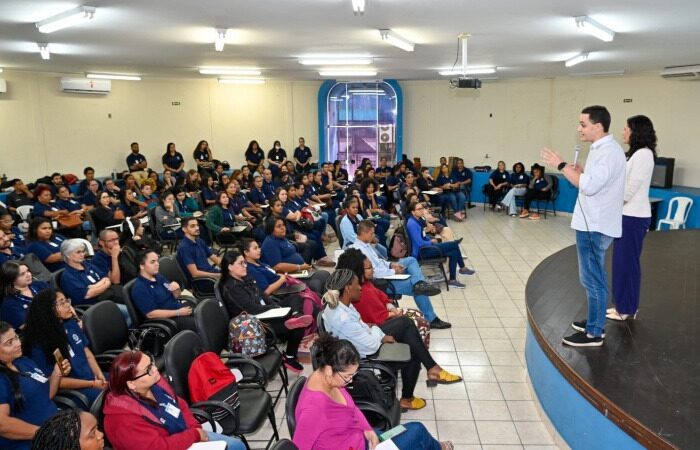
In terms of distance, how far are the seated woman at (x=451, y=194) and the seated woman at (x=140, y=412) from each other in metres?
9.97

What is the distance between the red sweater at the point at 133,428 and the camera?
2555 mm

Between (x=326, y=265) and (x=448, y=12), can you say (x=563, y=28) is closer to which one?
(x=448, y=12)

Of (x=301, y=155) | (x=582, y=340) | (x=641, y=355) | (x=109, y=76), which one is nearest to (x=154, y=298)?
(x=582, y=340)

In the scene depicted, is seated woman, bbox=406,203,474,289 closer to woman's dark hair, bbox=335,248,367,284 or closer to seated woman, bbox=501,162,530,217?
woman's dark hair, bbox=335,248,367,284

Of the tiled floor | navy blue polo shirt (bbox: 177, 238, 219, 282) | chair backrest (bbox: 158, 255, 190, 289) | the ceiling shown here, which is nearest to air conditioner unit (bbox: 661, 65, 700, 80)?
the ceiling

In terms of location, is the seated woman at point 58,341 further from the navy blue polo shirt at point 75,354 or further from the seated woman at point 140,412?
the seated woman at point 140,412

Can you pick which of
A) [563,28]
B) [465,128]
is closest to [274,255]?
[563,28]

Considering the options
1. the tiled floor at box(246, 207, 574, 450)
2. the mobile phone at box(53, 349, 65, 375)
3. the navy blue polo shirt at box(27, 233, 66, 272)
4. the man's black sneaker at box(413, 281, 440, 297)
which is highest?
the navy blue polo shirt at box(27, 233, 66, 272)

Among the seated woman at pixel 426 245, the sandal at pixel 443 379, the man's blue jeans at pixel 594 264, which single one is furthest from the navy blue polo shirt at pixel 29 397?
the seated woman at pixel 426 245

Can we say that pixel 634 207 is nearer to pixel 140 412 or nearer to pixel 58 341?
pixel 140 412

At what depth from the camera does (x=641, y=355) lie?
356cm

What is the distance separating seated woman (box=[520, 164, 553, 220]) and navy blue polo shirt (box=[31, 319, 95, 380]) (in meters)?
10.7

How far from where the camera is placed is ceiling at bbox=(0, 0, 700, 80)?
4.93m

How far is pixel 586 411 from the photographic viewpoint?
10.7 feet
